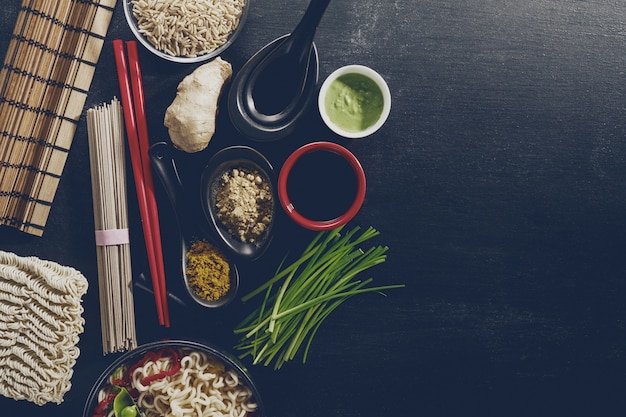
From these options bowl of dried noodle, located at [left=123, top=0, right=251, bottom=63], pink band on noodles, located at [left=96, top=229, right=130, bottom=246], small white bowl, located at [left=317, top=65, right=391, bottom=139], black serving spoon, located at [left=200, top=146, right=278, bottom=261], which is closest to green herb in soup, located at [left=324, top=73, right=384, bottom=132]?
small white bowl, located at [left=317, top=65, right=391, bottom=139]

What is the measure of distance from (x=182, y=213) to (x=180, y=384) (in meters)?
0.56

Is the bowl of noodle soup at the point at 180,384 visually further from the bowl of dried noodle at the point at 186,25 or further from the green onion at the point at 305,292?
the bowl of dried noodle at the point at 186,25

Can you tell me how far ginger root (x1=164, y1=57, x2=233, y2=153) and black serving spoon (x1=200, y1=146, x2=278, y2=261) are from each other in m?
0.08

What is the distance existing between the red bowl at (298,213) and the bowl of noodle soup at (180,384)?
0.50 m

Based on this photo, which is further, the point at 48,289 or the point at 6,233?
the point at 6,233

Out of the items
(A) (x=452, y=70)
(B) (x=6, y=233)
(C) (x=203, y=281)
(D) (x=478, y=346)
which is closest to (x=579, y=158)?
(A) (x=452, y=70)

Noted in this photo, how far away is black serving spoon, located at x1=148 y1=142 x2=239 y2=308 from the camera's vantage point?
1.99 metres

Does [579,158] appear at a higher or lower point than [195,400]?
higher

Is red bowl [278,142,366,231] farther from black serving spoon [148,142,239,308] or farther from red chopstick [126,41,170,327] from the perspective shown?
red chopstick [126,41,170,327]

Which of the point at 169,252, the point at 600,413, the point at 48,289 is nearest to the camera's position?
the point at 48,289

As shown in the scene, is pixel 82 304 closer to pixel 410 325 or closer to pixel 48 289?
pixel 48 289

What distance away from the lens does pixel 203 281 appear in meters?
1.99

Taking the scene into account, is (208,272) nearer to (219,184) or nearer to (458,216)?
(219,184)

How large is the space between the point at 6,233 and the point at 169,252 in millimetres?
572
